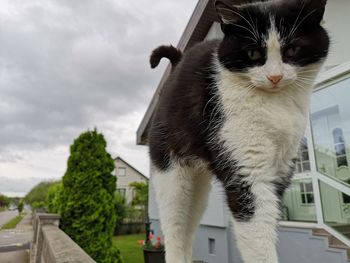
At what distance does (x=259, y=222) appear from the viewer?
0.75 metres

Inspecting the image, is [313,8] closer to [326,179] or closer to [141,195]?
[326,179]

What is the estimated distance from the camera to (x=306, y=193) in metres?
3.85

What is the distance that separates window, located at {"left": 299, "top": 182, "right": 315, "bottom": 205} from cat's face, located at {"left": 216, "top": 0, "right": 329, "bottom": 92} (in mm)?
3329

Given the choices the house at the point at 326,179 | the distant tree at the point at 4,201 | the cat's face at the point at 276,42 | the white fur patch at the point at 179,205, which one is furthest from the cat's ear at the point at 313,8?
the distant tree at the point at 4,201

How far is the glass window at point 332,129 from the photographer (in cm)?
343

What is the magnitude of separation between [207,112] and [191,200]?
0.40 m

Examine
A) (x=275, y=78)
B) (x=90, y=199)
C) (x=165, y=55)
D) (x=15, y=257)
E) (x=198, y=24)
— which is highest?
(x=198, y=24)

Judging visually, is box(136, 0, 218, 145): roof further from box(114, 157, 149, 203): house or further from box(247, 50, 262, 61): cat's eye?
box(114, 157, 149, 203): house

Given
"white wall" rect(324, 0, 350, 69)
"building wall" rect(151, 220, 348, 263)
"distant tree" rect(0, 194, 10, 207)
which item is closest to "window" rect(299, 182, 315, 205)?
"building wall" rect(151, 220, 348, 263)

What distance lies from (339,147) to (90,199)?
338 centimetres

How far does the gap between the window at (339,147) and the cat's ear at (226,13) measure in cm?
321

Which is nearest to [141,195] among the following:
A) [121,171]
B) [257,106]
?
[121,171]

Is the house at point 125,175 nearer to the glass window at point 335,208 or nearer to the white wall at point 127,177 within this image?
the white wall at point 127,177

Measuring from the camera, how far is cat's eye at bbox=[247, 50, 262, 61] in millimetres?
836
